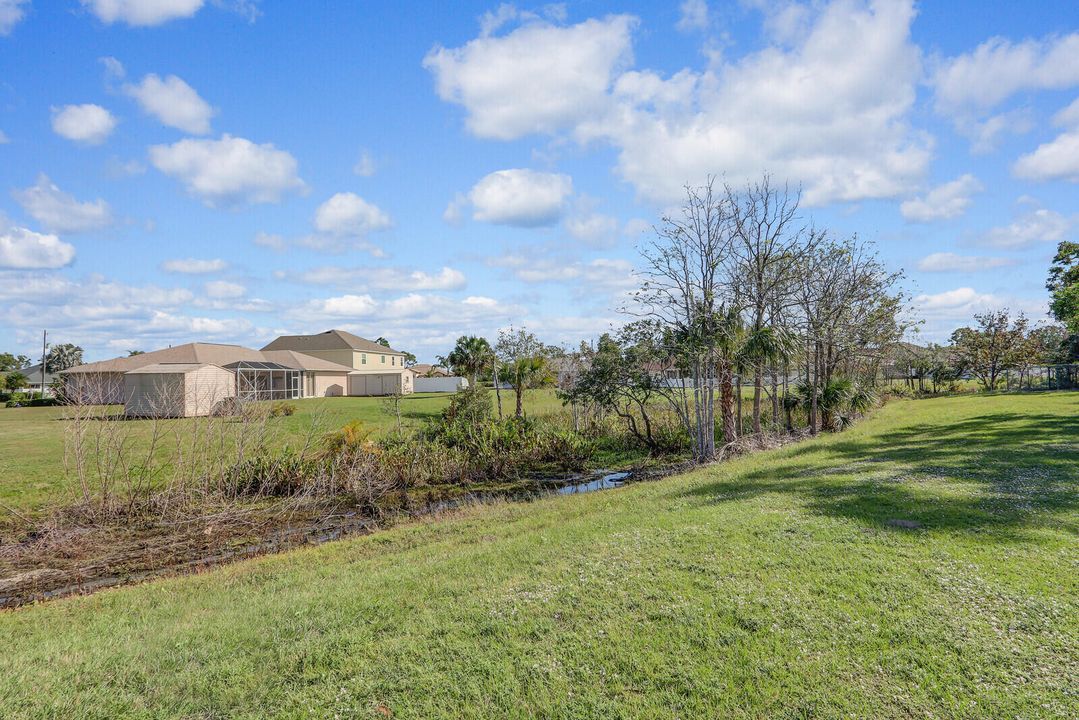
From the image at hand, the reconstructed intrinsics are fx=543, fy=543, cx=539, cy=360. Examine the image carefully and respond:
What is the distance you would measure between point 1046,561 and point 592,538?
14.6ft

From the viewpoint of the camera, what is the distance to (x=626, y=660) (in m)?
3.97

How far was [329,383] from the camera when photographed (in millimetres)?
46312

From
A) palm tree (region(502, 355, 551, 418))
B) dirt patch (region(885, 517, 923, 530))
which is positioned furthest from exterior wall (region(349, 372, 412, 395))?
dirt patch (region(885, 517, 923, 530))

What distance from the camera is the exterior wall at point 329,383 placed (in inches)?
1733

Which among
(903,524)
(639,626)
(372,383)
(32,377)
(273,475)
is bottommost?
(273,475)

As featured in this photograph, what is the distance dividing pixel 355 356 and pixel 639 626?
4945 centimetres

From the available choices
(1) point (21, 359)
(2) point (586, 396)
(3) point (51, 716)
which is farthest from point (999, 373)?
(1) point (21, 359)

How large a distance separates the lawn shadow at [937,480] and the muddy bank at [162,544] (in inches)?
250

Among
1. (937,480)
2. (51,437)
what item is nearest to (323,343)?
(51,437)

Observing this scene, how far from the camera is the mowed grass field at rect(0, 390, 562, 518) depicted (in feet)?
41.3

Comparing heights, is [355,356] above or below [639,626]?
above

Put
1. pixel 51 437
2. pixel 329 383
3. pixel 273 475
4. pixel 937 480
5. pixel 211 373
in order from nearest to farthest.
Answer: pixel 937 480
pixel 273 475
pixel 51 437
pixel 211 373
pixel 329 383

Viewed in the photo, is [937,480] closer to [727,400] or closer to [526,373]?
[727,400]

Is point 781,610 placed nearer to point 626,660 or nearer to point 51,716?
point 626,660
